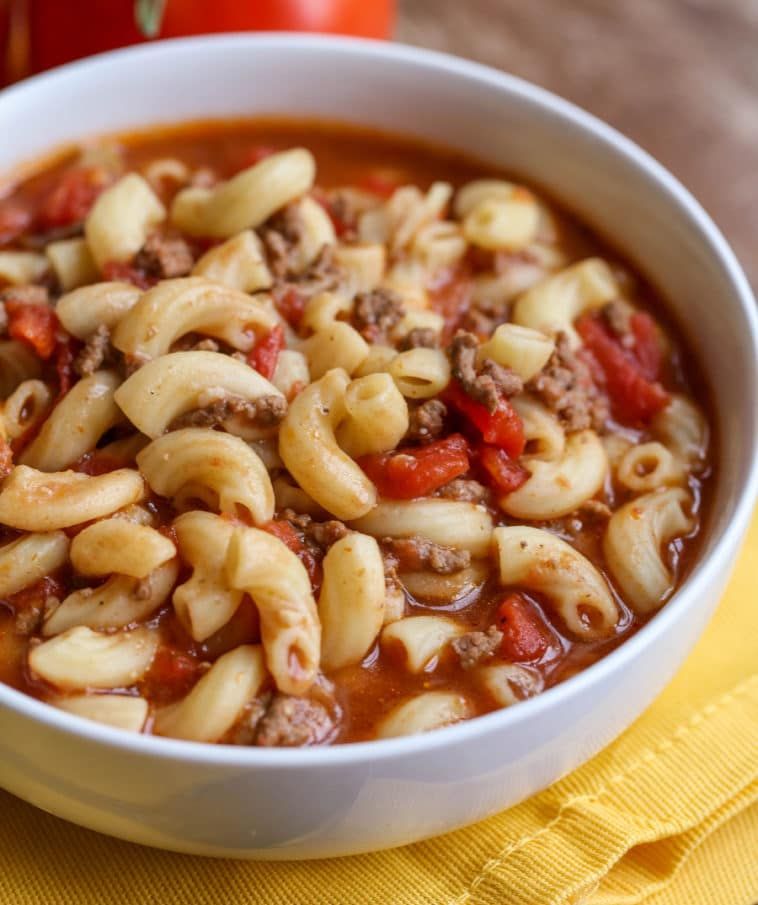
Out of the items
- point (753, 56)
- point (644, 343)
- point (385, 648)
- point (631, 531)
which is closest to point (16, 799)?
point (385, 648)

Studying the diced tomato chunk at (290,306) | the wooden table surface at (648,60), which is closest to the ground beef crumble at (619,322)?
the diced tomato chunk at (290,306)

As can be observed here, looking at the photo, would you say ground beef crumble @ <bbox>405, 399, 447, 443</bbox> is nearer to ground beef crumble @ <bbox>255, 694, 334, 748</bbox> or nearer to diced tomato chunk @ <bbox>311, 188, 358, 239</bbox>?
ground beef crumble @ <bbox>255, 694, 334, 748</bbox>

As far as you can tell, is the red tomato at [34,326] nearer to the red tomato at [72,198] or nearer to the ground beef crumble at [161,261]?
the ground beef crumble at [161,261]

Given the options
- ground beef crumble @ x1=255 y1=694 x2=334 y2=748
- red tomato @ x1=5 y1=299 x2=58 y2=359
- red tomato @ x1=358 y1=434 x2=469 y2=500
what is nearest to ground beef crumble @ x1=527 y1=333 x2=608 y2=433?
red tomato @ x1=358 y1=434 x2=469 y2=500

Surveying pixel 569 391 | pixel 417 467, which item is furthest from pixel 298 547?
pixel 569 391

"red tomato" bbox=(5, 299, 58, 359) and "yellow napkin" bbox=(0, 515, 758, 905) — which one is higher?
"red tomato" bbox=(5, 299, 58, 359)

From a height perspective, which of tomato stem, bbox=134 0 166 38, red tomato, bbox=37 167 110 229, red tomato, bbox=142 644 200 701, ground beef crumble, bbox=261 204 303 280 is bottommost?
red tomato, bbox=142 644 200 701
